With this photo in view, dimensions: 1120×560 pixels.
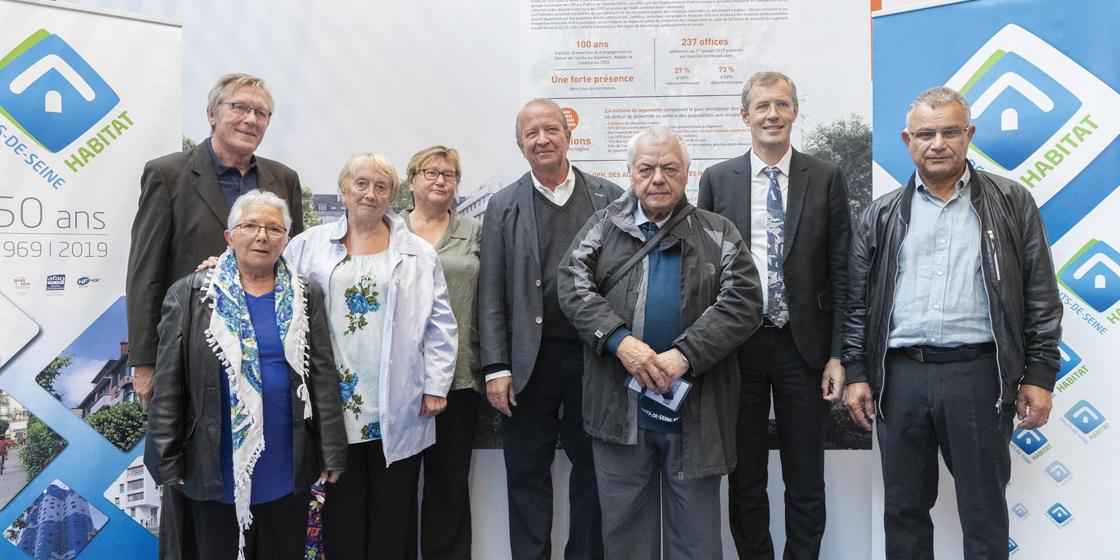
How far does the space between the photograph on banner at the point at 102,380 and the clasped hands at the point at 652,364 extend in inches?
85.2

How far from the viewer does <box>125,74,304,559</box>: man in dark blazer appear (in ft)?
8.27

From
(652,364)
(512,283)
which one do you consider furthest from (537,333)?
(652,364)

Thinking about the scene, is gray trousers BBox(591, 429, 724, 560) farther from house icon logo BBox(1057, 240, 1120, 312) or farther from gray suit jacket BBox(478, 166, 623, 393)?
house icon logo BBox(1057, 240, 1120, 312)

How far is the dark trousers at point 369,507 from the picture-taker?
257 centimetres

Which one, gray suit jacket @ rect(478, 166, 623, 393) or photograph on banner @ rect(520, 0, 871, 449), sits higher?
photograph on banner @ rect(520, 0, 871, 449)

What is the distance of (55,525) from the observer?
9.62 ft

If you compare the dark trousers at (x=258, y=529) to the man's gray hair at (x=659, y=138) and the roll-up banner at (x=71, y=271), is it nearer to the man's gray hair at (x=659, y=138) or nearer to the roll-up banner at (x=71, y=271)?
the roll-up banner at (x=71, y=271)

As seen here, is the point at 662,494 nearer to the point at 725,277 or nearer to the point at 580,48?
the point at 725,277

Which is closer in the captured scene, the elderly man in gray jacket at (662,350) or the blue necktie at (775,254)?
the elderly man in gray jacket at (662,350)

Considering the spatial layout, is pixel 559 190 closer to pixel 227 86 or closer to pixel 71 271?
pixel 227 86

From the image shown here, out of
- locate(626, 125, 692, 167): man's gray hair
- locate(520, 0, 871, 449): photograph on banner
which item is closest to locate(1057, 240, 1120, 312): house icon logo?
locate(520, 0, 871, 449): photograph on banner

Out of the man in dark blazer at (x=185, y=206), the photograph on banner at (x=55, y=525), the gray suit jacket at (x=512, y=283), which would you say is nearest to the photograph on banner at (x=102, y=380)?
the photograph on banner at (x=55, y=525)

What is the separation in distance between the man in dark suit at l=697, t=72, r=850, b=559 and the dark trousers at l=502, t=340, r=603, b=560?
639 mm

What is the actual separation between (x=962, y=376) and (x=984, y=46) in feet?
4.70
